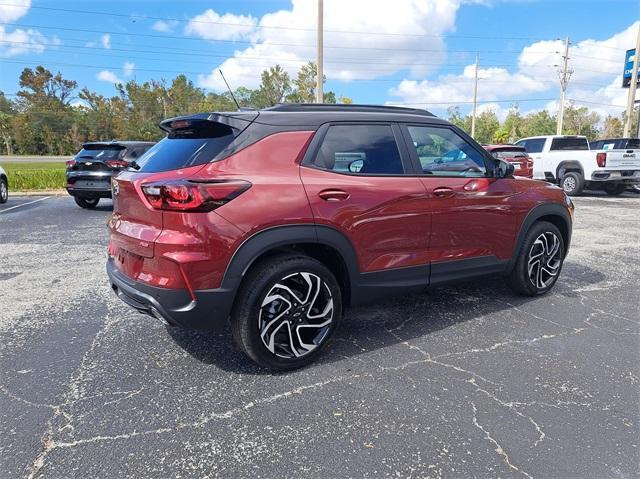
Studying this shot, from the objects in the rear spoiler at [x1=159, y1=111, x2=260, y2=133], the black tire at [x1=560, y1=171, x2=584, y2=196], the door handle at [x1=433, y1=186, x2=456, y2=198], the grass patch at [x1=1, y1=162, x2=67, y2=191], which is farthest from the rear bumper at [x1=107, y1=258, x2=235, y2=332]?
the grass patch at [x1=1, y1=162, x2=67, y2=191]

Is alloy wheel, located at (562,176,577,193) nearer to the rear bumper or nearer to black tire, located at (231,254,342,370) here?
black tire, located at (231,254,342,370)

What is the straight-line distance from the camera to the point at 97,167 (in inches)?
410

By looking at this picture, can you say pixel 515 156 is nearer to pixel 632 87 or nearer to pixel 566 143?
pixel 566 143

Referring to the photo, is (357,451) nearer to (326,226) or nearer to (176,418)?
(176,418)

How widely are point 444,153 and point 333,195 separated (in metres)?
1.35

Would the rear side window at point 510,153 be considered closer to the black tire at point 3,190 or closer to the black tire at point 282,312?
the black tire at point 282,312

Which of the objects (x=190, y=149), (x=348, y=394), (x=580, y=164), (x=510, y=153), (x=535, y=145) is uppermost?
(x=535, y=145)

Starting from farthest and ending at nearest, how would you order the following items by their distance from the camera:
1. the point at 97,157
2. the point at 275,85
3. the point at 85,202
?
the point at 275,85 → the point at 85,202 → the point at 97,157

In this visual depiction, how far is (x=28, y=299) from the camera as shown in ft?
14.5

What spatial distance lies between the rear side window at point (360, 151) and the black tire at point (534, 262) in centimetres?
175

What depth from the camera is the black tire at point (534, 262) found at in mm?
4297

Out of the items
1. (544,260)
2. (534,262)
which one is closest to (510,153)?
(544,260)

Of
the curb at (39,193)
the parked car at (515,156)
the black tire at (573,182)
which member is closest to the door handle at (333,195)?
the parked car at (515,156)

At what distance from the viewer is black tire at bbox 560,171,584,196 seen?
13.8 meters
